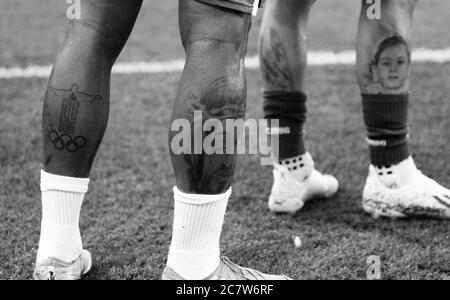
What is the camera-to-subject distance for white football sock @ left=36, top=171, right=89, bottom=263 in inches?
61.9

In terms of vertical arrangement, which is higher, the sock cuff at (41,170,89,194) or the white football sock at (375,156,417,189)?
the sock cuff at (41,170,89,194)

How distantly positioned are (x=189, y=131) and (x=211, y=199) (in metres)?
0.17

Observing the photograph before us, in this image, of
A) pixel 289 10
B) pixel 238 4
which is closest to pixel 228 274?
pixel 238 4

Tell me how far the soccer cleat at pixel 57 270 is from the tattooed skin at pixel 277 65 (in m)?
0.96

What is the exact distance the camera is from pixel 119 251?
194 cm

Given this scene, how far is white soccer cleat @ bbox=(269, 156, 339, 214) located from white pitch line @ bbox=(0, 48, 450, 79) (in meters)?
1.83

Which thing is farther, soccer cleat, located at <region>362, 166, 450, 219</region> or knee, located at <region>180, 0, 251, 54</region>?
soccer cleat, located at <region>362, 166, 450, 219</region>

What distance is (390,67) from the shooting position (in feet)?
6.89

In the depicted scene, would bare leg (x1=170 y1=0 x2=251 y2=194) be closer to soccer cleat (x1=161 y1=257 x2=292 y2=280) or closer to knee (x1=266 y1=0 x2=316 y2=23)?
soccer cleat (x1=161 y1=257 x2=292 y2=280)

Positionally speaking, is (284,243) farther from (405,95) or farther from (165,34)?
(165,34)

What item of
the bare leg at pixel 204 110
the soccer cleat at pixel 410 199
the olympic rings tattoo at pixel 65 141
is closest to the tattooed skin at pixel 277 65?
the soccer cleat at pixel 410 199

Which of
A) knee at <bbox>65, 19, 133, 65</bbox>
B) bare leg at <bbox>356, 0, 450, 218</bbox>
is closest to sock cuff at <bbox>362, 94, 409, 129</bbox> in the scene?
bare leg at <bbox>356, 0, 450, 218</bbox>

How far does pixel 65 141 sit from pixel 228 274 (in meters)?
0.52

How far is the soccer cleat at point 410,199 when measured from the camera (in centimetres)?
215
